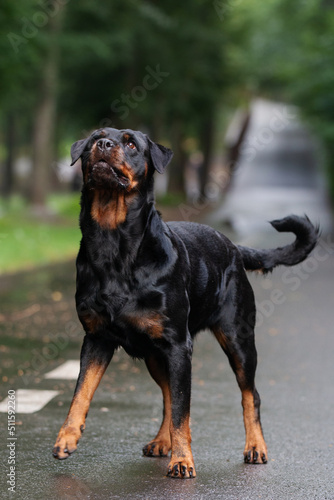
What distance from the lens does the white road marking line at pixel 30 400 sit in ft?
23.0

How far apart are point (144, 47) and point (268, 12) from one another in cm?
3745

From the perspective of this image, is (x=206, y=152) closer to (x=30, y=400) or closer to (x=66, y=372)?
(x=66, y=372)

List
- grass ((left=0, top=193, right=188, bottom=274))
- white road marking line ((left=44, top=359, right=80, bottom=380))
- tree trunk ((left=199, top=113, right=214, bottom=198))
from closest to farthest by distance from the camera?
white road marking line ((left=44, top=359, right=80, bottom=380))
grass ((left=0, top=193, right=188, bottom=274))
tree trunk ((left=199, top=113, right=214, bottom=198))

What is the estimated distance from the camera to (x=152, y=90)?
37.7m

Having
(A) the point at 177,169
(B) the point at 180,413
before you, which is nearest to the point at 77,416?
(B) the point at 180,413

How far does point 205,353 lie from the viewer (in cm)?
1027

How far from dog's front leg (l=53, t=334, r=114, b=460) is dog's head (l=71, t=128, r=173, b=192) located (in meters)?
0.91

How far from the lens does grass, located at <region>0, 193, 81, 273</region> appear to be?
62.6ft

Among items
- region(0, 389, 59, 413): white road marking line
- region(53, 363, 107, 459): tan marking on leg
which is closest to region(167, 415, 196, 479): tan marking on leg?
region(53, 363, 107, 459): tan marking on leg

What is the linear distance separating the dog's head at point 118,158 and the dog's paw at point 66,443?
132cm

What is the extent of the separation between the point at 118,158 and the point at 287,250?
6.26 feet

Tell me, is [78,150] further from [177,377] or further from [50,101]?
[50,101]

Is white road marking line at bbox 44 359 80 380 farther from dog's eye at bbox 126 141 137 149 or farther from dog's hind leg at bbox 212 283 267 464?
dog's eye at bbox 126 141 137 149

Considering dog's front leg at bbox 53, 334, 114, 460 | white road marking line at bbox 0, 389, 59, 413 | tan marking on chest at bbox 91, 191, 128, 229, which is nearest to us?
dog's front leg at bbox 53, 334, 114, 460
